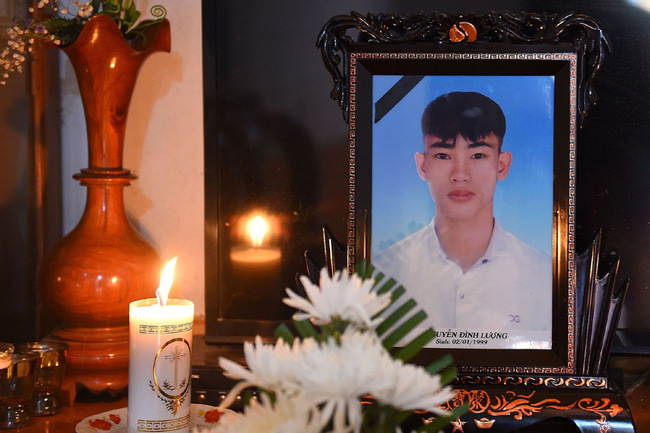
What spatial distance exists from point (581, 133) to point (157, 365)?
2.37 ft

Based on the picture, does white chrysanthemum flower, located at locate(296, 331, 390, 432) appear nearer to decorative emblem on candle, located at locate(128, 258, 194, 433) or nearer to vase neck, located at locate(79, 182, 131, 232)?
decorative emblem on candle, located at locate(128, 258, 194, 433)

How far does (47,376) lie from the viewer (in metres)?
0.87

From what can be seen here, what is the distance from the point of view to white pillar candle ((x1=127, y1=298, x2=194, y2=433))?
27.8 inches

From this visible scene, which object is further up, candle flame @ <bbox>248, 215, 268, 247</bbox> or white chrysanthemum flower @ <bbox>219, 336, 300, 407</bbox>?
candle flame @ <bbox>248, 215, 268, 247</bbox>

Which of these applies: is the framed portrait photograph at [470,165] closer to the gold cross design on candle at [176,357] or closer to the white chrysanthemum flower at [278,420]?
the gold cross design on candle at [176,357]

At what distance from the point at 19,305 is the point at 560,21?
0.88 m

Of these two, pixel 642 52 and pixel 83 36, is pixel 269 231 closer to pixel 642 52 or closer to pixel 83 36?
pixel 83 36

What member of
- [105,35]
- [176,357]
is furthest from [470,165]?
[105,35]

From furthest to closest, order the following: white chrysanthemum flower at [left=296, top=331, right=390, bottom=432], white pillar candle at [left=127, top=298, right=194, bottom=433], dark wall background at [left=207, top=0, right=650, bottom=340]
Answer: dark wall background at [left=207, top=0, right=650, bottom=340] → white pillar candle at [left=127, top=298, right=194, bottom=433] → white chrysanthemum flower at [left=296, top=331, right=390, bottom=432]

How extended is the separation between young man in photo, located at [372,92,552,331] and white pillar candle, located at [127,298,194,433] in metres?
0.27

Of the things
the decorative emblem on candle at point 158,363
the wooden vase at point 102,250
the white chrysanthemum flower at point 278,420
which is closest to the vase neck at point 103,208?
the wooden vase at point 102,250

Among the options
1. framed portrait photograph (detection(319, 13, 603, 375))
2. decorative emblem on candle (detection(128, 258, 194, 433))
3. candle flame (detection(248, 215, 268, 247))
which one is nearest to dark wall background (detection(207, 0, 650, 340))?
candle flame (detection(248, 215, 268, 247))

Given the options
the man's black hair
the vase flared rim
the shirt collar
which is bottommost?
the shirt collar

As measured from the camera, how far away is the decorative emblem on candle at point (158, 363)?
706 millimetres
